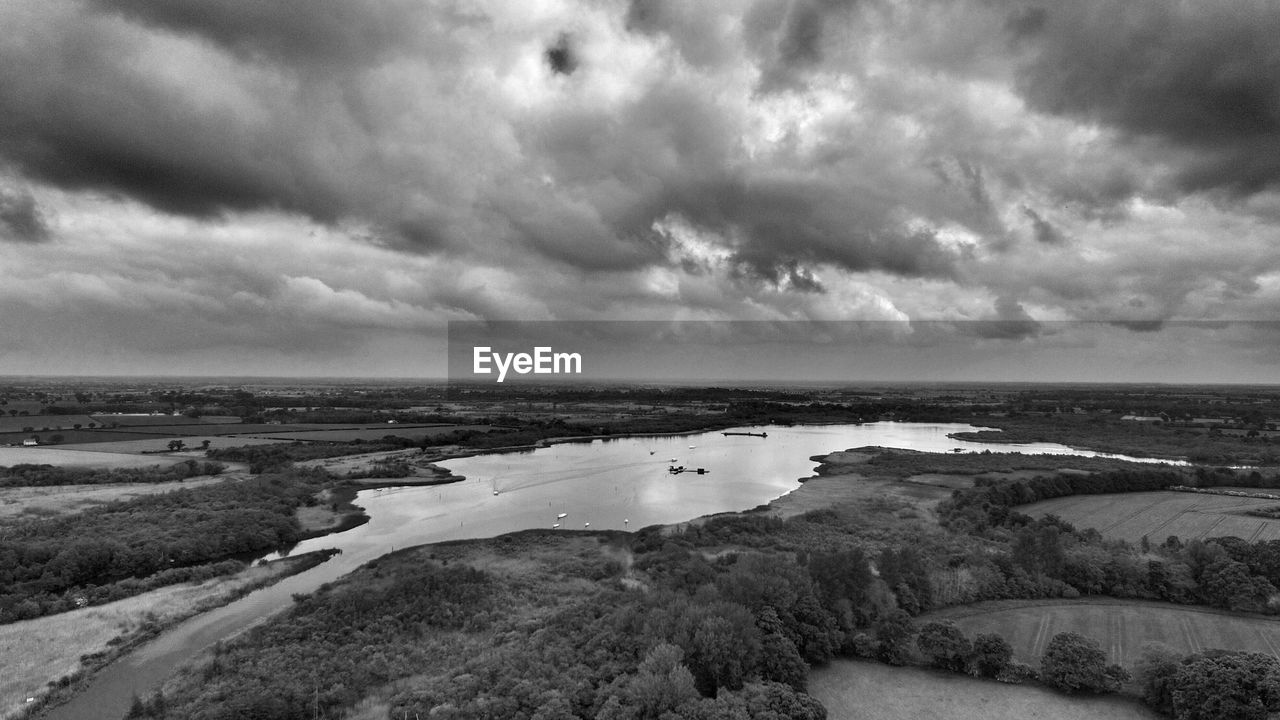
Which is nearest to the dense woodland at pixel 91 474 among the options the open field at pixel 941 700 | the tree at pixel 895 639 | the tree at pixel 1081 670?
the open field at pixel 941 700

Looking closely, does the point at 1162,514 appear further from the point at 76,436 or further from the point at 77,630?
the point at 76,436

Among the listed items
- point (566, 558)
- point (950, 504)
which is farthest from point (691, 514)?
point (950, 504)

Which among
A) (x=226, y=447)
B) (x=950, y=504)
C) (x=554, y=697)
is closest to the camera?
(x=554, y=697)

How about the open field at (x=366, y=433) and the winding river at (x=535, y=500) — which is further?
the open field at (x=366, y=433)

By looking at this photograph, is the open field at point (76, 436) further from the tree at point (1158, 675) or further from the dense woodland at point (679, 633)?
the tree at point (1158, 675)

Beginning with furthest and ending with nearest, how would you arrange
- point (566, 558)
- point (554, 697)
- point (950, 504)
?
point (950, 504) → point (566, 558) → point (554, 697)

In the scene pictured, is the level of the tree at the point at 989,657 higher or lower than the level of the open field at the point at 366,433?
lower

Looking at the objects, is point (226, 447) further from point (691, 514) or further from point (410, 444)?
point (691, 514)
